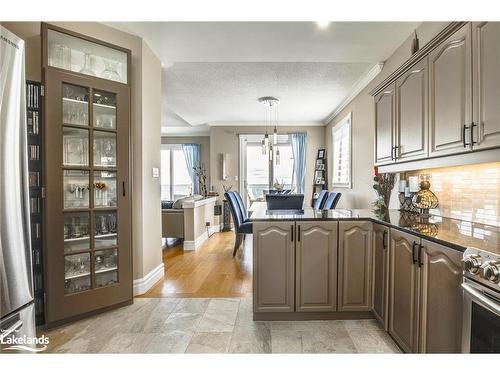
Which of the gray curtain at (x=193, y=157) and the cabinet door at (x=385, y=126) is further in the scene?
the gray curtain at (x=193, y=157)

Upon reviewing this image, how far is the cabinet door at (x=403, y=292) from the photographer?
1.56 meters

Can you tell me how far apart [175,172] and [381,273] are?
712 centimetres

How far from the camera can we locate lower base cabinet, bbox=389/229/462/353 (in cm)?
127

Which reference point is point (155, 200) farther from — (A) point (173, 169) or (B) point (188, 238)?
(A) point (173, 169)

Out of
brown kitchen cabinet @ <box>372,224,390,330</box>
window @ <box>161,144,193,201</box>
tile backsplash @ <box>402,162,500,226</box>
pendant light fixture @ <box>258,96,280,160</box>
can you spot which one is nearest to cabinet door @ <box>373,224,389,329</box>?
brown kitchen cabinet @ <box>372,224,390,330</box>

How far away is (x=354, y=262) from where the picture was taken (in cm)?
217

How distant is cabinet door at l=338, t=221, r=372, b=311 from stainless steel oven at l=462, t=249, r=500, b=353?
0.98 meters

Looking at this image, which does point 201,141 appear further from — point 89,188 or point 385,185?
point 385,185

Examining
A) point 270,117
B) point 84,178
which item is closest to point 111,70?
point 84,178

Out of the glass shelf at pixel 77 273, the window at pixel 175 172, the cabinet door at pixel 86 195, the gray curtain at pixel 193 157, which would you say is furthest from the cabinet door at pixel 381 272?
the window at pixel 175 172

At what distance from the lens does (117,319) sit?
228cm

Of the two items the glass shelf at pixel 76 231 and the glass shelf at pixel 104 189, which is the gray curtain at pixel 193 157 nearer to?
the glass shelf at pixel 104 189

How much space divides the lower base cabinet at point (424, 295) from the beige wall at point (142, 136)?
2.37 meters
